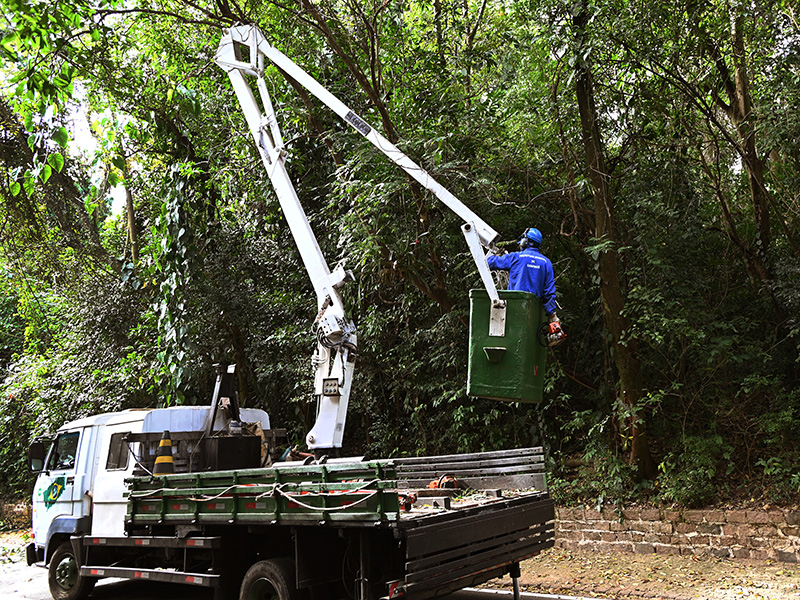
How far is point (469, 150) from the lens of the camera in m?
9.85

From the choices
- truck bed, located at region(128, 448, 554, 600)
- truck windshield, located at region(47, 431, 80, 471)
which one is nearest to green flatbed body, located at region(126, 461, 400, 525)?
truck bed, located at region(128, 448, 554, 600)

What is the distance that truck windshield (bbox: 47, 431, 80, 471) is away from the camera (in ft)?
26.9

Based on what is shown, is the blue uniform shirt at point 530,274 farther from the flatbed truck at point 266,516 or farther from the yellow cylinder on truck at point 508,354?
the flatbed truck at point 266,516

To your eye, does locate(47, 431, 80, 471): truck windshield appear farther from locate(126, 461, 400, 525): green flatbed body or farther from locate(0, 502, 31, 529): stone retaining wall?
locate(0, 502, 31, 529): stone retaining wall

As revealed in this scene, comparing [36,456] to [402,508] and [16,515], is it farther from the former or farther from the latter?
[16,515]

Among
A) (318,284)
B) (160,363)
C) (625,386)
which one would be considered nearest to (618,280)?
(625,386)

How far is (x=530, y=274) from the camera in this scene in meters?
5.95

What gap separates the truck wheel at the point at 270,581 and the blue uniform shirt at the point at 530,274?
9.94 feet

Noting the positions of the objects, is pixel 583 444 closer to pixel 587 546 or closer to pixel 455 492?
pixel 587 546

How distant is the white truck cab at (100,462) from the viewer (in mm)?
7410

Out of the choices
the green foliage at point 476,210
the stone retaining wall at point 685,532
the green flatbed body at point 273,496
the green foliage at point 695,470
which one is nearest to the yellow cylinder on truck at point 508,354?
the green flatbed body at point 273,496

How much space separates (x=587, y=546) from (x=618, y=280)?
3.41m

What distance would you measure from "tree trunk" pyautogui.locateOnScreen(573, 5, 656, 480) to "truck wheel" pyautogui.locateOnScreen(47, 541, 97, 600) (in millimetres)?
6679

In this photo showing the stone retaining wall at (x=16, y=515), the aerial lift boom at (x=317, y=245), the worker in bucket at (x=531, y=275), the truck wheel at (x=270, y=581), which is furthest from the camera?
the stone retaining wall at (x=16, y=515)
